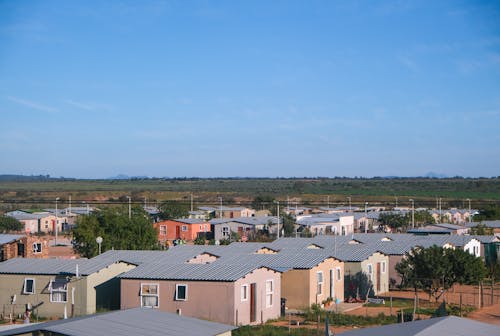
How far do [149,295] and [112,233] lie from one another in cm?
1648

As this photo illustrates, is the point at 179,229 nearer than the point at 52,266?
No

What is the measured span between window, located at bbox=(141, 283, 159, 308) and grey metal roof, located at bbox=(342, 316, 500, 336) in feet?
42.8

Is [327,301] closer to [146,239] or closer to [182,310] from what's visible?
[182,310]

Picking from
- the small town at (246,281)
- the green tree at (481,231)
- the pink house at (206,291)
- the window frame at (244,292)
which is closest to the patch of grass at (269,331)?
the small town at (246,281)

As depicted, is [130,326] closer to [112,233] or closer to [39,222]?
[112,233]

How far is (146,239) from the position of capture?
4738cm

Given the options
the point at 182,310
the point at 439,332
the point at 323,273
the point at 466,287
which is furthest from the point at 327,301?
the point at 439,332

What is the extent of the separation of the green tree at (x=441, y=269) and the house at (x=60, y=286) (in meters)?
12.1

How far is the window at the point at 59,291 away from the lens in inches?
1264

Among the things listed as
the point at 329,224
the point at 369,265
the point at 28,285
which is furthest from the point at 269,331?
the point at 329,224

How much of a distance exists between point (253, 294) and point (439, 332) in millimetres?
14536

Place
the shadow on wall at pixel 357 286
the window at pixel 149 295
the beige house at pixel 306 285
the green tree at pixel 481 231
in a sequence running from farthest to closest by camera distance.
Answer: the green tree at pixel 481 231
the shadow on wall at pixel 357 286
the beige house at pixel 306 285
the window at pixel 149 295

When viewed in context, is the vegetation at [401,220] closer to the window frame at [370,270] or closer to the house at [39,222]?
the house at [39,222]

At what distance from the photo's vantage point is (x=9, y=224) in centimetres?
7000
